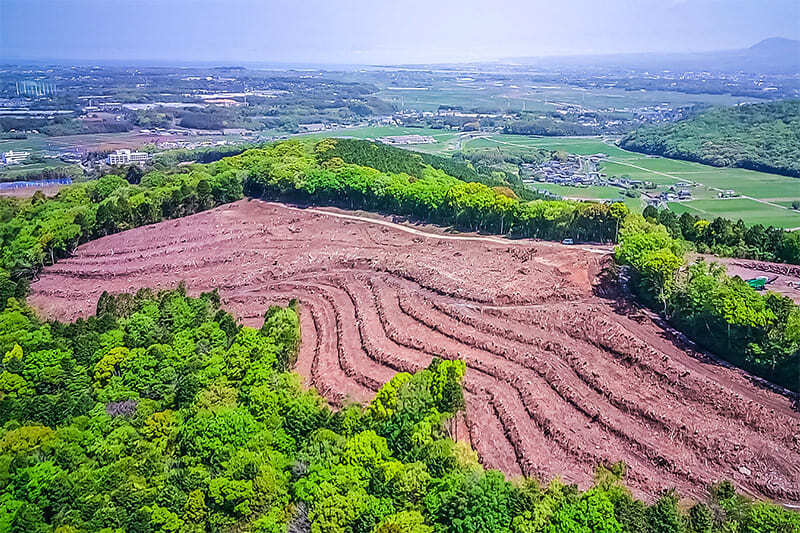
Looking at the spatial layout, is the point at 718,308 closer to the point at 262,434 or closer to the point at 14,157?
the point at 262,434

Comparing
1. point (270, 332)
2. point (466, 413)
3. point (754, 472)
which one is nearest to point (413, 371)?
point (466, 413)

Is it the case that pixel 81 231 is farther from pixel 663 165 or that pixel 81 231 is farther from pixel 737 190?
pixel 663 165

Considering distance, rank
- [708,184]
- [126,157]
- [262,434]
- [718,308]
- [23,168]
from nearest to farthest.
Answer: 1. [262,434]
2. [718,308]
3. [708,184]
4. [23,168]
5. [126,157]

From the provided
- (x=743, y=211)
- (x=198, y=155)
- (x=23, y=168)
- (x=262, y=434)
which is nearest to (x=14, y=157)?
(x=23, y=168)

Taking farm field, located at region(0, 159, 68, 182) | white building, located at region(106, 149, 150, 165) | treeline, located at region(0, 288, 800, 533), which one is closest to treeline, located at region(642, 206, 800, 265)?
treeline, located at region(0, 288, 800, 533)

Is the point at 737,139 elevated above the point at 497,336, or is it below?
above

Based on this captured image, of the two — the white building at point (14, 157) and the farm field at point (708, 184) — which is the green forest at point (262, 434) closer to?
the farm field at point (708, 184)
